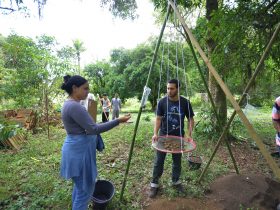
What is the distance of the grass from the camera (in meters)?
3.58

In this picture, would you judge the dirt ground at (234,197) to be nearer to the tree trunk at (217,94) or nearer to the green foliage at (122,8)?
the tree trunk at (217,94)

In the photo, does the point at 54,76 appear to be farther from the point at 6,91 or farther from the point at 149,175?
the point at 149,175

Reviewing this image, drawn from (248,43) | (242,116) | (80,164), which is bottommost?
(80,164)

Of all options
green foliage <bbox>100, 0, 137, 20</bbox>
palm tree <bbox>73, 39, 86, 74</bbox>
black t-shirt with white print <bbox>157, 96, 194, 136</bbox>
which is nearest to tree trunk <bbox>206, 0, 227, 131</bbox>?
green foliage <bbox>100, 0, 137, 20</bbox>

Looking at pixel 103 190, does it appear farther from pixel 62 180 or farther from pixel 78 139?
pixel 78 139

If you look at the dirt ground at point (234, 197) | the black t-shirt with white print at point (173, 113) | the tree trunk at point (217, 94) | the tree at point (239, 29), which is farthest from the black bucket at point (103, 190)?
the tree trunk at point (217, 94)

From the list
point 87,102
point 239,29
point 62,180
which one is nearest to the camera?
point 62,180

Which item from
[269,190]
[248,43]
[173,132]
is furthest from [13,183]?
[248,43]

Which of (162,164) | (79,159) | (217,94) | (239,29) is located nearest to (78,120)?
(79,159)

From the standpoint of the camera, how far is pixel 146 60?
1941 cm

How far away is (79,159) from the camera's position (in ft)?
8.63

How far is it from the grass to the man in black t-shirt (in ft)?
0.99

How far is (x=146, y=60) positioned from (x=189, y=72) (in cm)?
466

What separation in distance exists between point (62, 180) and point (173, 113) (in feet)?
7.39
